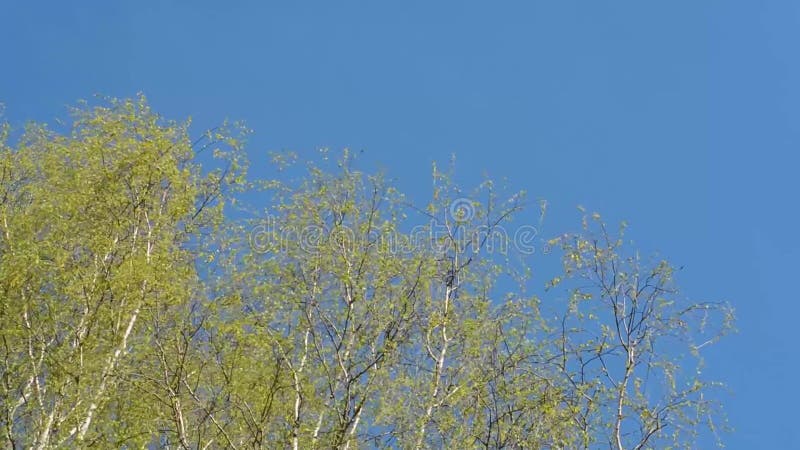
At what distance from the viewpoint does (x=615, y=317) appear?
15531mm

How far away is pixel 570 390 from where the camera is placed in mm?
14906

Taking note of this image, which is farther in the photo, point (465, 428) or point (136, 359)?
point (136, 359)

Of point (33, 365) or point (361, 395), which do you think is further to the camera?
point (33, 365)

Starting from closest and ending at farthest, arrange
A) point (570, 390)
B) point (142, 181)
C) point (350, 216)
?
point (570, 390) < point (350, 216) < point (142, 181)

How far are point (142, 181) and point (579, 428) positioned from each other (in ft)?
31.9

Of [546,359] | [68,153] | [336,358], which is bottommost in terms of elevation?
[336,358]

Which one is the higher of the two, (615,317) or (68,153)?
(68,153)

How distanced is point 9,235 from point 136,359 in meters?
3.67

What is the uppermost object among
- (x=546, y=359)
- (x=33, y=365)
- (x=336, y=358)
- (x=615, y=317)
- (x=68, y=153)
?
(x=68, y=153)

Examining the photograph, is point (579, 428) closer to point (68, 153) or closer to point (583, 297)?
point (583, 297)

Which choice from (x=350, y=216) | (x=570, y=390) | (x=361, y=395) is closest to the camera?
(x=361, y=395)

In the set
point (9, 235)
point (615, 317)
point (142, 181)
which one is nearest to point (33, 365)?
point (9, 235)

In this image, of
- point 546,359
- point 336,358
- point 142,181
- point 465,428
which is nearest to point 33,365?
point 142,181

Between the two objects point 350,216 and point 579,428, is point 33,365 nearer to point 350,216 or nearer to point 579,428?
point 350,216
